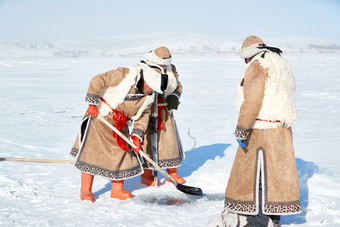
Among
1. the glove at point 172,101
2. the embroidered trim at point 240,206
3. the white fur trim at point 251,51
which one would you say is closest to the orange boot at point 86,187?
the glove at point 172,101

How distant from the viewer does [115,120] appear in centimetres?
395

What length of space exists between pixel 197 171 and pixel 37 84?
12.8 meters

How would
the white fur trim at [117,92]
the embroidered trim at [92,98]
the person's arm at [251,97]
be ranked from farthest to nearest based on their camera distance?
the white fur trim at [117,92] < the embroidered trim at [92,98] < the person's arm at [251,97]

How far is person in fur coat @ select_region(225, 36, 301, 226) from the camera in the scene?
3.02 m

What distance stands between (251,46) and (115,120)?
155 cm

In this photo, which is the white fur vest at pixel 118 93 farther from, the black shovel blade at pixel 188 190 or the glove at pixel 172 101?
the black shovel blade at pixel 188 190

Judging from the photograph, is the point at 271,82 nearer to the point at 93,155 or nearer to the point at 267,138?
the point at 267,138

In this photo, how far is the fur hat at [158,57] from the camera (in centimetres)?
425

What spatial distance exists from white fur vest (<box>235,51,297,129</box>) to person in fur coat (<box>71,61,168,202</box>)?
1199 millimetres

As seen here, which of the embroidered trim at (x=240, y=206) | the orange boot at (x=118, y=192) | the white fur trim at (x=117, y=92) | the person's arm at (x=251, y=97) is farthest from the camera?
the orange boot at (x=118, y=192)

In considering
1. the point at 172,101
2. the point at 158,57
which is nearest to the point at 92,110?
the point at 158,57

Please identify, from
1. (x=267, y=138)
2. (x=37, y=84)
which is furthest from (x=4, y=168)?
(x=37, y=84)

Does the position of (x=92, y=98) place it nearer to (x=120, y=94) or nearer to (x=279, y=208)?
(x=120, y=94)

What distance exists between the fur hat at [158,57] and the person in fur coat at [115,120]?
0.21 metres
